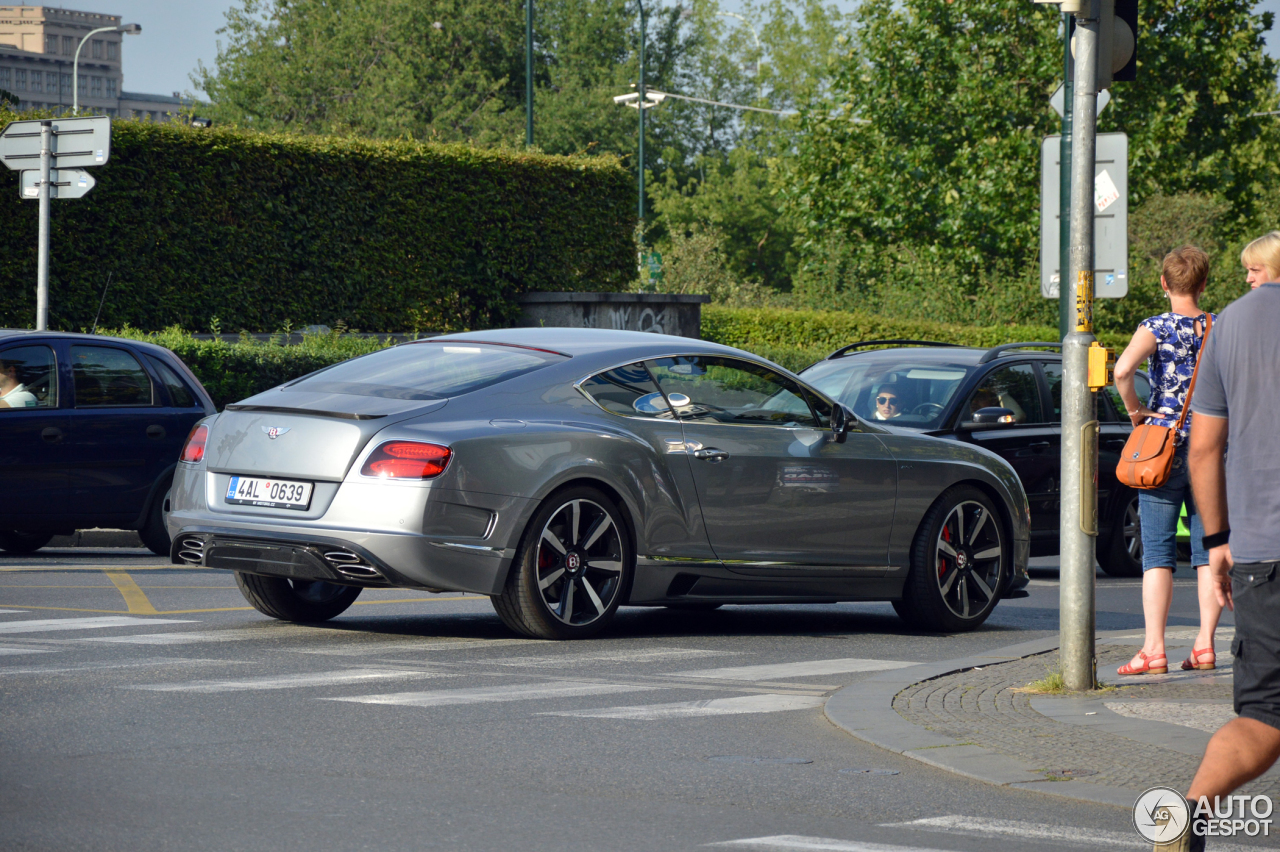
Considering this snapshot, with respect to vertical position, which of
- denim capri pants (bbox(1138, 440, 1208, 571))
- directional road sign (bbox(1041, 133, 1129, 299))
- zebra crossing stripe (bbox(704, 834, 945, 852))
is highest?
directional road sign (bbox(1041, 133, 1129, 299))

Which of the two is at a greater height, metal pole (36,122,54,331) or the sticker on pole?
metal pole (36,122,54,331)

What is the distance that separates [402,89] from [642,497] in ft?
196

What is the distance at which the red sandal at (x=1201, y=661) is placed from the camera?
8125 millimetres

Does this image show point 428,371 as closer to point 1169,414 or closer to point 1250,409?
point 1169,414

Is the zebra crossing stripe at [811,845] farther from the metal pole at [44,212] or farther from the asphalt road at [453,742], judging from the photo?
the metal pole at [44,212]

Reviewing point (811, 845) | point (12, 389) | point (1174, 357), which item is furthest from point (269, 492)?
point (12, 389)

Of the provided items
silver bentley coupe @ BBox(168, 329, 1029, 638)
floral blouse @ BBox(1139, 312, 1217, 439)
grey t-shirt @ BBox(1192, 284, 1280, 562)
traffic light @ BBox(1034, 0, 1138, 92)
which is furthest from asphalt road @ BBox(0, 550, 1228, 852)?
traffic light @ BBox(1034, 0, 1138, 92)

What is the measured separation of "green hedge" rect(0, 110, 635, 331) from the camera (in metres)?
20.2

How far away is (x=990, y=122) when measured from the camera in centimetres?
4162

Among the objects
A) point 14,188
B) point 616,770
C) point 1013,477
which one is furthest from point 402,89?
point 616,770

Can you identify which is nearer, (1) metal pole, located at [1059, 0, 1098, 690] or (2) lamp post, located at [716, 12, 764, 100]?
(1) metal pole, located at [1059, 0, 1098, 690]

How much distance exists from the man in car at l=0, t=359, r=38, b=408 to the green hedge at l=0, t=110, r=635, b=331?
7297 millimetres

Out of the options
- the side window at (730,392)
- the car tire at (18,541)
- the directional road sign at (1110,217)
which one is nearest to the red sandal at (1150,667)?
the directional road sign at (1110,217)

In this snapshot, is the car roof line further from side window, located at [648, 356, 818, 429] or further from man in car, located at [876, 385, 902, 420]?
side window, located at [648, 356, 818, 429]
